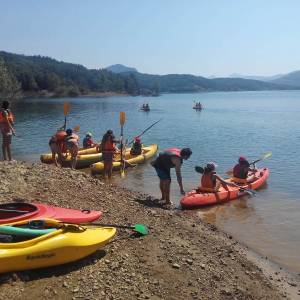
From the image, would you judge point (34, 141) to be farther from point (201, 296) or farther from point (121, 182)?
A: point (201, 296)

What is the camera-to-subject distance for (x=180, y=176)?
34.8ft

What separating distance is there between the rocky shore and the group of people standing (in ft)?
3.05

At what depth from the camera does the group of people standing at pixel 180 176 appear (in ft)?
34.1

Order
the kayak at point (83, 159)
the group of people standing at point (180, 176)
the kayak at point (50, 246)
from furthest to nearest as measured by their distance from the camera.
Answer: the kayak at point (83, 159), the group of people standing at point (180, 176), the kayak at point (50, 246)

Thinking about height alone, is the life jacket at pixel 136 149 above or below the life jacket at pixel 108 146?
below

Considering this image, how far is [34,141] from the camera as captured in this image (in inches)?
1088

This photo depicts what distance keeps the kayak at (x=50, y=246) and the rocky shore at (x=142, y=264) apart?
0.52ft

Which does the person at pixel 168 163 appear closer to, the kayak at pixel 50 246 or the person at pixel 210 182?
the person at pixel 210 182

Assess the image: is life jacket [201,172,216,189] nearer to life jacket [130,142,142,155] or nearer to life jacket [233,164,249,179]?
life jacket [233,164,249,179]

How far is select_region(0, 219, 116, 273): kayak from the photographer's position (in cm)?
570

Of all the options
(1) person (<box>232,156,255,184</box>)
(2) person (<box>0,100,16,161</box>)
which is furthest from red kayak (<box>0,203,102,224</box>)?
(1) person (<box>232,156,255,184</box>)

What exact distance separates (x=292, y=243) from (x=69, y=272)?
5.83 m

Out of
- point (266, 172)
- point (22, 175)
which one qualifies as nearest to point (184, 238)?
point (22, 175)

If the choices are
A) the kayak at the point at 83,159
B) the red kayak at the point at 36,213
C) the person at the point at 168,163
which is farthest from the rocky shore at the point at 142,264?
the kayak at the point at 83,159
